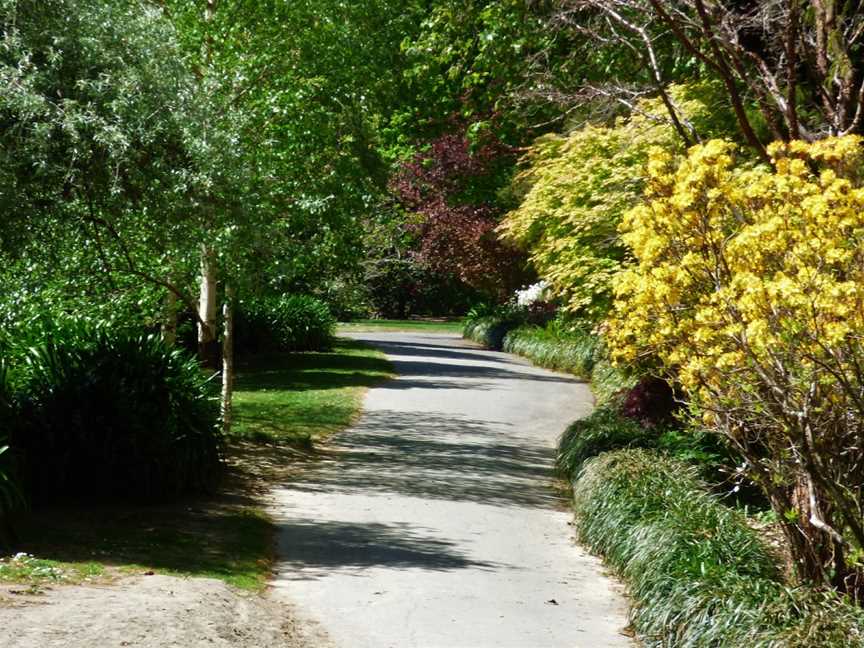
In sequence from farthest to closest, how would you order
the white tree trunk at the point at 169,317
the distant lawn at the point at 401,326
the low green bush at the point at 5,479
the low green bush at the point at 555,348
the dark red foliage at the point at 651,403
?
the distant lawn at the point at 401,326, the low green bush at the point at 555,348, the white tree trunk at the point at 169,317, the dark red foliage at the point at 651,403, the low green bush at the point at 5,479

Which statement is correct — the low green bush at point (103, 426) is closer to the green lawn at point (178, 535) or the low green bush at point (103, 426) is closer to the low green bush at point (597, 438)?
the green lawn at point (178, 535)

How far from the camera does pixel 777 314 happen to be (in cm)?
679

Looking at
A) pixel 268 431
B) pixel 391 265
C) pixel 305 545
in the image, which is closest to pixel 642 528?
pixel 305 545

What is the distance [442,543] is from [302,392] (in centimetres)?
1146

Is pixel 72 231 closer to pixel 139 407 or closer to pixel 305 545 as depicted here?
pixel 139 407

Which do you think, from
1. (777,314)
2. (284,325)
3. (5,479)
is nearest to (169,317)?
(5,479)

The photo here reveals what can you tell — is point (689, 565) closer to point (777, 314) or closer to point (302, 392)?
point (777, 314)

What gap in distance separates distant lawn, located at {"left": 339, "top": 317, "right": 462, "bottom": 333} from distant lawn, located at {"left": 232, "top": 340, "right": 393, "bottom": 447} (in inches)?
505

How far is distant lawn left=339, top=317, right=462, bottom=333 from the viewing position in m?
45.2

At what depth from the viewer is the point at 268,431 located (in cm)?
1644

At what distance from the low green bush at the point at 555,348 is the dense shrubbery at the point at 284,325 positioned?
519 centimetres

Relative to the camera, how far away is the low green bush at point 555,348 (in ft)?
89.3

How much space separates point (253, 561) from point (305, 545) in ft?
2.80

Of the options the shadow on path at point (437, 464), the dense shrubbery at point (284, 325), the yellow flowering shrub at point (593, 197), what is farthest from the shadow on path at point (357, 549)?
the dense shrubbery at point (284, 325)
